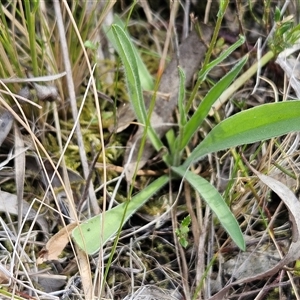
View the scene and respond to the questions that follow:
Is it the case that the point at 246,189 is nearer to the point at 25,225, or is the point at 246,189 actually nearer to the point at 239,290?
the point at 239,290

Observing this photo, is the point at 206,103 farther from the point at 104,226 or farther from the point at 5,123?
the point at 5,123

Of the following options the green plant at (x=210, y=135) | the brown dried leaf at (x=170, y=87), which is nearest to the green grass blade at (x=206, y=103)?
the green plant at (x=210, y=135)

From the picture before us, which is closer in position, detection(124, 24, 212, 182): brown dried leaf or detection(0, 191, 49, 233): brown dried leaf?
detection(0, 191, 49, 233): brown dried leaf

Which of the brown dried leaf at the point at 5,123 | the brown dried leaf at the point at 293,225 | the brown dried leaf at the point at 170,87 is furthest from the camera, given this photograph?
the brown dried leaf at the point at 170,87

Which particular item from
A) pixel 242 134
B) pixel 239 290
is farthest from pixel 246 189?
pixel 239 290

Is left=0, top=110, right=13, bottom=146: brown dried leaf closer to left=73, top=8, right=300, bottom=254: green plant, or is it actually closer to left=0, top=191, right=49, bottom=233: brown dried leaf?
left=0, top=191, right=49, bottom=233: brown dried leaf

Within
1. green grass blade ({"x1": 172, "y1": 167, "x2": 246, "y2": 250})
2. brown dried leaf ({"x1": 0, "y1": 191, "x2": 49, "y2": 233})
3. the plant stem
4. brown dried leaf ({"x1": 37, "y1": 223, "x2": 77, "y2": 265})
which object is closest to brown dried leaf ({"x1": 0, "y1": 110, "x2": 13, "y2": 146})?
brown dried leaf ({"x1": 0, "y1": 191, "x2": 49, "y2": 233})

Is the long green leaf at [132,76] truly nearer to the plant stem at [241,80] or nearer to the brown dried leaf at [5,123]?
the plant stem at [241,80]
